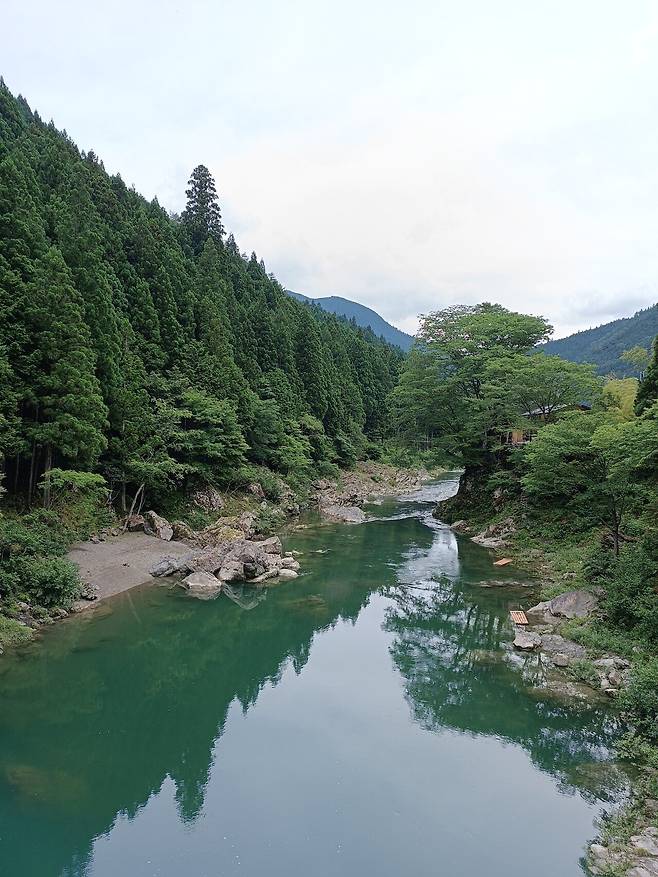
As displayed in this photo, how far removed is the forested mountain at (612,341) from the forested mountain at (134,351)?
254ft

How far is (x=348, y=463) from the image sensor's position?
5256 cm

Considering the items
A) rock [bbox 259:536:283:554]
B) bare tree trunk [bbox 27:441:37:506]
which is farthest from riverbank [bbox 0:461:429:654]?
bare tree trunk [bbox 27:441:37:506]

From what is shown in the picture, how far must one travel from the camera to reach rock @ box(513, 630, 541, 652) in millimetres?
14477

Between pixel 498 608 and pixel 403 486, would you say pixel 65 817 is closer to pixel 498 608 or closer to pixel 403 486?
pixel 498 608

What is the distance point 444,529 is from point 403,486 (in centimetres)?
2228

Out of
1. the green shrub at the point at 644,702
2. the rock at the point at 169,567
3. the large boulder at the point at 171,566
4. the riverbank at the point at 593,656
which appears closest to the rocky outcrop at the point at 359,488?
the riverbank at the point at 593,656

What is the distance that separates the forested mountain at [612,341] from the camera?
12350cm

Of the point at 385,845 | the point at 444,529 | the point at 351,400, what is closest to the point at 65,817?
the point at 385,845

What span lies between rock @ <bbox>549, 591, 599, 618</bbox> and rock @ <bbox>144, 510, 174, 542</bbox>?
51.7 feet

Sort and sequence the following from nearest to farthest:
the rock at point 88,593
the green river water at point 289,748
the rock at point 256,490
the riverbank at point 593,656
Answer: the riverbank at point 593,656
the green river water at point 289,748
the rock at point 88,593
the rock at point 256,490

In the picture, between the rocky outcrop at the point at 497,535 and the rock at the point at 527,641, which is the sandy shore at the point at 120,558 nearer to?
the rock at the point at 527,641

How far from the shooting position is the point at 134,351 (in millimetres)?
31094

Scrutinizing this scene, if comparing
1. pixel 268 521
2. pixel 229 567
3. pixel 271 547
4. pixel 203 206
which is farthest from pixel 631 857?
pixel 203 206

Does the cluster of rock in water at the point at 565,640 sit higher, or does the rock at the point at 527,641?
the cluster of rock in water at the point at 565,640
